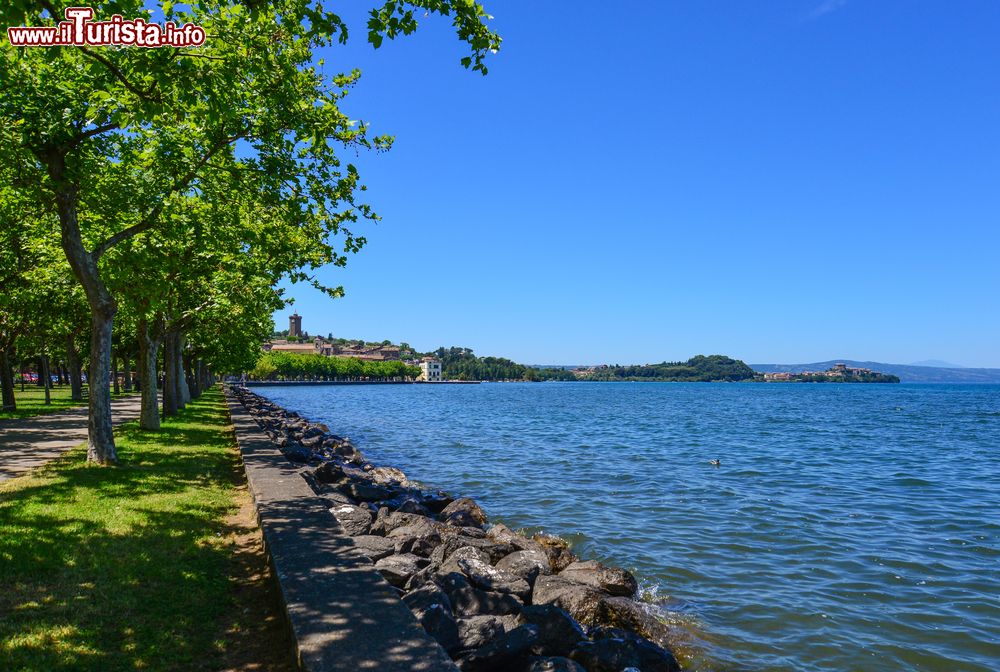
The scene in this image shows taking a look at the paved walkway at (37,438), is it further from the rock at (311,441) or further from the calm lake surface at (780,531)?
the calm lake surface at (780,531)

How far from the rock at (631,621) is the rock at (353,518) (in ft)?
14.3

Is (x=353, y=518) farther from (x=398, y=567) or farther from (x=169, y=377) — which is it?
(x=169, y=377)

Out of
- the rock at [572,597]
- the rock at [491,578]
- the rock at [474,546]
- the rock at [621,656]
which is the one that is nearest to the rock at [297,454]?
the rock at [474,546]

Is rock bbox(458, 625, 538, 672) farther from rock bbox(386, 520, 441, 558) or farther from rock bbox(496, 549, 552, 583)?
rock bbox(386, 520, 441, 558)

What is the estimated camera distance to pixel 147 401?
65.0ft

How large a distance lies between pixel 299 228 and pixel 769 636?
1522cm

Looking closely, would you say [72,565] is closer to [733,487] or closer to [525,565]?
[525,565]

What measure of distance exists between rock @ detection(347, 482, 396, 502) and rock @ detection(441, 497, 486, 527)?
4.60 ft

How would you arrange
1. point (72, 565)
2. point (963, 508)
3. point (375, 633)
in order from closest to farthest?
1. point (375, 633)
2. point (72, 565)
3. point (963, 508)

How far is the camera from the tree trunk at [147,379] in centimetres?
1944

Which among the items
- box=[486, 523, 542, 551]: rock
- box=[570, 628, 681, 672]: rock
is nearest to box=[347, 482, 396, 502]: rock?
box=[486, 523, 542, 551]: rock

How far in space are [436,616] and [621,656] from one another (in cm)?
190

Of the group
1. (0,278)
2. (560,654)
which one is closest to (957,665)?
(560,654)

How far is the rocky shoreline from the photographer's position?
5871mm
